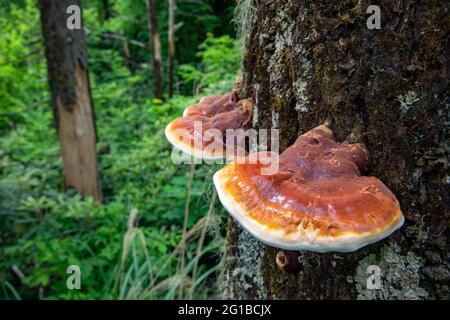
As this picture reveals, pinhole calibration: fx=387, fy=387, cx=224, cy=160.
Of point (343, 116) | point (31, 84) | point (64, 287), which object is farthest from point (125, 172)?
point (343, 116)

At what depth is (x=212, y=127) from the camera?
64.2 inches

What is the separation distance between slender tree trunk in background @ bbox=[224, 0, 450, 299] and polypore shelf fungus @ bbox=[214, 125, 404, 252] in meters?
0.10

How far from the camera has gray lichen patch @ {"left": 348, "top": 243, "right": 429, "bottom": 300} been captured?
3.83 feet

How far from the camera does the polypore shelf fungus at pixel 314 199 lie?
0.99 meters

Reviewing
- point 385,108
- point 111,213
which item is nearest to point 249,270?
point 385,108

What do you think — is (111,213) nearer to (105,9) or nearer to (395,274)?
(395,274)

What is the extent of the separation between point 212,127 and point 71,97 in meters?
4.44

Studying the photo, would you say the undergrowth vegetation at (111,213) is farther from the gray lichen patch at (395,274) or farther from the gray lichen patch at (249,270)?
the gray lichen patch at (395,274)

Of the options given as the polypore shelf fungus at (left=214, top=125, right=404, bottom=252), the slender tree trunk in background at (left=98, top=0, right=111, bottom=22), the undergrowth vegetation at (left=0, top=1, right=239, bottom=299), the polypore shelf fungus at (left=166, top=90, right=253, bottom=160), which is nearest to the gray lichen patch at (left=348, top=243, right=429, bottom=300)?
the polypore shelf fungus at (left=214, top=125, right=404, bottom=252)

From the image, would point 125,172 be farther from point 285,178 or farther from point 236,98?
point 285,178

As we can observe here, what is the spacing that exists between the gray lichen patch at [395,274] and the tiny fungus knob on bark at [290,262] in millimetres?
223

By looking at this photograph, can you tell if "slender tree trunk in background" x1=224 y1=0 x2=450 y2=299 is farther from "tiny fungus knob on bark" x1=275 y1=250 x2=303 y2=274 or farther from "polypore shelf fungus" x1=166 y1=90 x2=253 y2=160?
"polypore shelf fungus" x1=166 y1=90 x2=253 y2=160

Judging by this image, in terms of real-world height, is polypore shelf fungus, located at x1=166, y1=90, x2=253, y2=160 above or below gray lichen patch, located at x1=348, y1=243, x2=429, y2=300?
above
